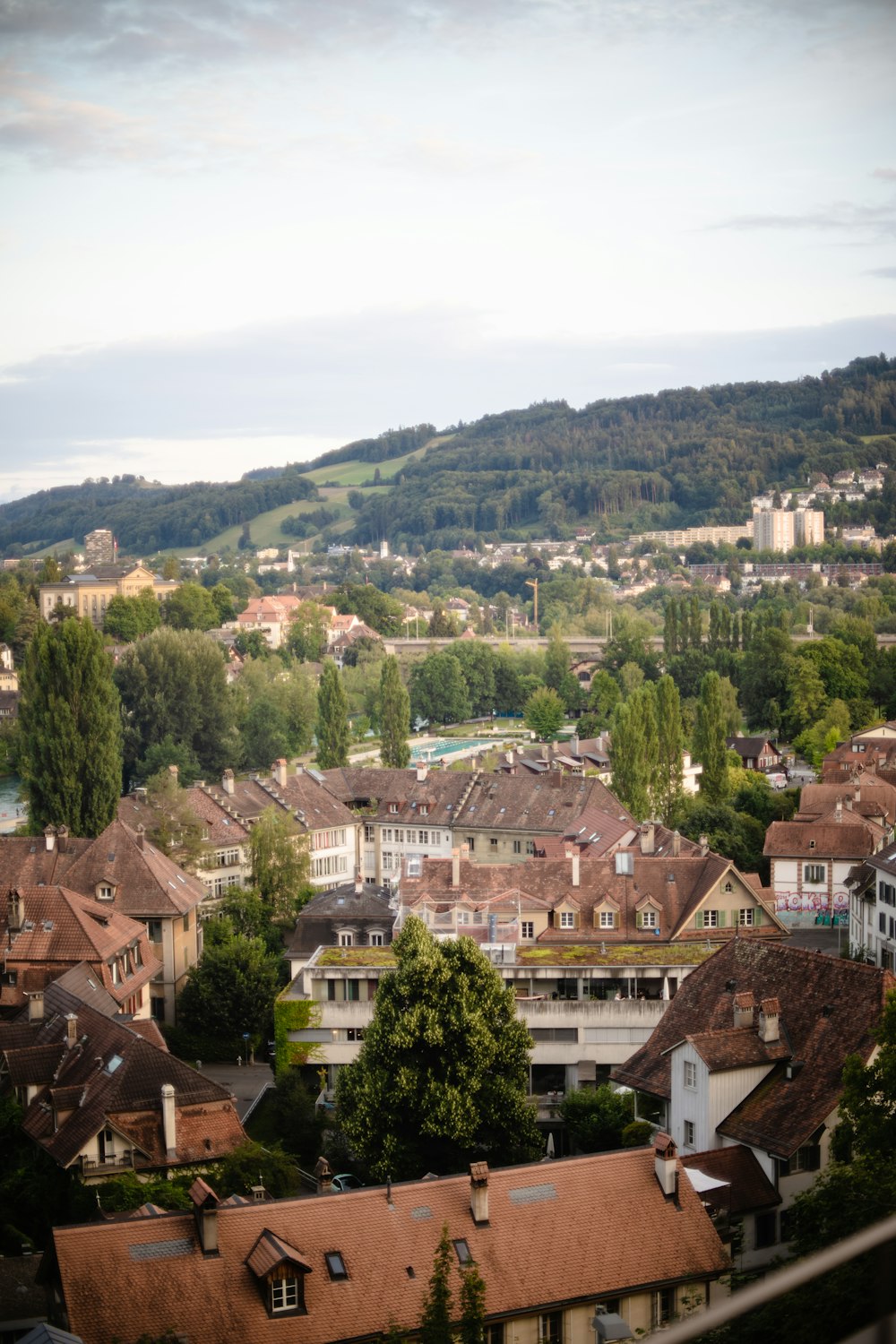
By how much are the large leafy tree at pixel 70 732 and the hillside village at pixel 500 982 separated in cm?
394

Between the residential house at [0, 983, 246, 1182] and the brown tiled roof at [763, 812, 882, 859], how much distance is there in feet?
84.6

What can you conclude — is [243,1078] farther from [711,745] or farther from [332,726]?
[332,726]

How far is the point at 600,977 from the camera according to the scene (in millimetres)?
34469

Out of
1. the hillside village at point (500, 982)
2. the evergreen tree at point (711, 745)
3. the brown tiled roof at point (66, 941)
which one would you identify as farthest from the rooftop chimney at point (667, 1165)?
the evergreen tree at point (711, 745)

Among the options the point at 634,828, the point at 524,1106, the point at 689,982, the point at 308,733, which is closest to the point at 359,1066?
the point at 524,1106

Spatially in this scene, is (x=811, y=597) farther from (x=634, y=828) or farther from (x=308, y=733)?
(x=634, y=828)

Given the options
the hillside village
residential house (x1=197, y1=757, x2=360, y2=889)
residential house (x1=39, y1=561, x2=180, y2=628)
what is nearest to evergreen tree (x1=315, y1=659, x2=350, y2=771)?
the hillside village

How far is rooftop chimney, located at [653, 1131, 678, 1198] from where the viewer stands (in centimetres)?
2077

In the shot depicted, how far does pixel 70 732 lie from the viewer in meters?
60.5

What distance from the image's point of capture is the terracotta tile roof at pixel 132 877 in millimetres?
42281

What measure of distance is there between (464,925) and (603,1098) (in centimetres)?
897

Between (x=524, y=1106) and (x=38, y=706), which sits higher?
(x=38, y=706)

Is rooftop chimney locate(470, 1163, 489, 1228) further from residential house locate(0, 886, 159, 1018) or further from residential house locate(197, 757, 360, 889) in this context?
residential house locate(197, 757, 360, 889)

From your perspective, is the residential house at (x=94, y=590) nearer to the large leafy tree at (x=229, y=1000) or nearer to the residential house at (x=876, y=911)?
the large leafy tree at (x=229, y=1000)
